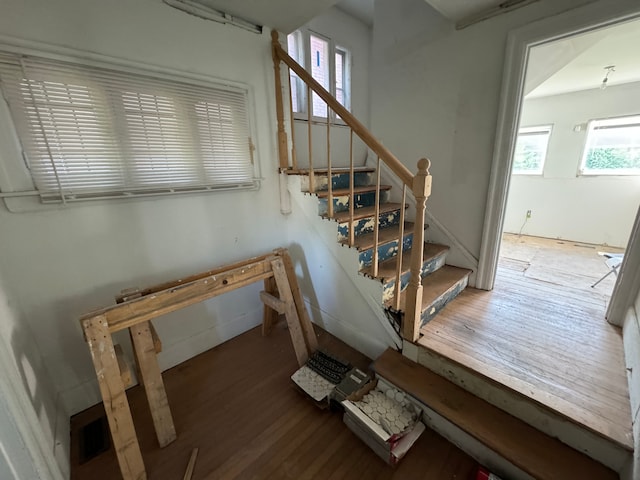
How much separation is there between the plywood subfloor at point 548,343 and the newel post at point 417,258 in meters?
0.12

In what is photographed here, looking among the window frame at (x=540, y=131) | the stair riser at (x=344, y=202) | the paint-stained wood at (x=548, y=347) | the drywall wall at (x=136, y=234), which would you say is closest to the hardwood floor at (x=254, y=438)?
the drywall wall at (x=136, y=234)

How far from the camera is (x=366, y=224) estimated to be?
2.04 metres

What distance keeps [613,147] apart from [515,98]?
3155 millimetres

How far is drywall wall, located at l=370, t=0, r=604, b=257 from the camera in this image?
1.88 metres

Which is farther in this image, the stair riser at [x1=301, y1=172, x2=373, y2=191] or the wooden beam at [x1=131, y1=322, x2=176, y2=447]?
the stair riser at [x1=301, y1=172, x2=373, y2=191]

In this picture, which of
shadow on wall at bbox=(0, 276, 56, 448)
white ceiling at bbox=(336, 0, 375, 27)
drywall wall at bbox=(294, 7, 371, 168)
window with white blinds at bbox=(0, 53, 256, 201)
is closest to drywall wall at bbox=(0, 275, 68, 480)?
shadow on wall at bbox=(0, 276, 56, 448)

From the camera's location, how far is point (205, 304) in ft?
6.61

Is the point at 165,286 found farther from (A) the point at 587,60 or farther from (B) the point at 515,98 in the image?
(A) the point at 587,60

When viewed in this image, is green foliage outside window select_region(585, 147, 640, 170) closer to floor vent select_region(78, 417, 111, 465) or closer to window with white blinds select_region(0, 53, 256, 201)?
window with white blinds select_region(0, 53, 256, 201)

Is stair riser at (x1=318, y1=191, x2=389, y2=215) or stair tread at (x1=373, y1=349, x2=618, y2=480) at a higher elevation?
stair riser at (x1=318, y1=191, x2=389, y2=215)

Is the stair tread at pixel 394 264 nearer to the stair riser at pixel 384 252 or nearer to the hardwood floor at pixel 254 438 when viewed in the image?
the stair riser at pixel 384 252

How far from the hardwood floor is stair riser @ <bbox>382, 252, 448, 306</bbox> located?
1.99 ft

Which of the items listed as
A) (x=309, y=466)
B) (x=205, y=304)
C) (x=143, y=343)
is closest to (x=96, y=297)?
(x=143, y=343)

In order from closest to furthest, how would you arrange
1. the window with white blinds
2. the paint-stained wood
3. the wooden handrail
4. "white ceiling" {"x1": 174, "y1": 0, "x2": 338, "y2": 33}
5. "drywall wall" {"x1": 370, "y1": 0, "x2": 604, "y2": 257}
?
1. the paint-stained wood
2. the window with white blinds
3. the wooden handrail
4. "white ceiling" {"x1": 174, "y1": 0, "x2": 338, "y2": 33}
5. "drywall wall" {"x1": 370, "y1": 0, "x2": 604, "y2": 257}
